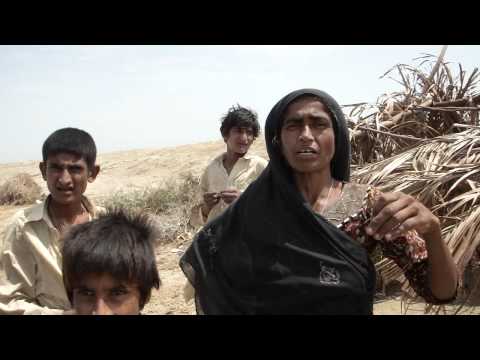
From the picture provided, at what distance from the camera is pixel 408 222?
1.49m

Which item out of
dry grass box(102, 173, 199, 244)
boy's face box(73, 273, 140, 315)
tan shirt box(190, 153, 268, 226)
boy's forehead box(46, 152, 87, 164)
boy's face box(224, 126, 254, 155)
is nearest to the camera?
boy's face box(73, 273, 140, 315)

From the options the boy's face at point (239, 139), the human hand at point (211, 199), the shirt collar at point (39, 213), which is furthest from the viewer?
the boy's face at point (239, 139)

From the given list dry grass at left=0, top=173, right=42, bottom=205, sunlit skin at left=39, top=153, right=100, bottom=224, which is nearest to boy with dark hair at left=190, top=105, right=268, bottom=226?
sunlit skin at left=39, top=153, right=100, bottom=224

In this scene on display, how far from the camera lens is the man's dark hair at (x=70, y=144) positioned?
2074 millimetres

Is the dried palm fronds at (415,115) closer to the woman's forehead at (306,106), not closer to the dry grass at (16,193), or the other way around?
the woman's forehead at (306,106)

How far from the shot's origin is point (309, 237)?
1710mm

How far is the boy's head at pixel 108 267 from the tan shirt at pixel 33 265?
0.82 ft

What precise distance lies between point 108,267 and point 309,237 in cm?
76

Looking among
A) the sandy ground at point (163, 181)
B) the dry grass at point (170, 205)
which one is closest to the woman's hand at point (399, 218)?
the sandy ground at point (163, 181)

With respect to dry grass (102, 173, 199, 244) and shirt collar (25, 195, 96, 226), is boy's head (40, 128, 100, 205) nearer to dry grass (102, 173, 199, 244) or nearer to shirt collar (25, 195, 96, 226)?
shirt collar (25, 195, 96, 226)

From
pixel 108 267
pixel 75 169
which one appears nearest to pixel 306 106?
pixel 108 267

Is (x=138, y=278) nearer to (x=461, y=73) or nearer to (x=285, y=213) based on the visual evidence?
(x=285, y=213)

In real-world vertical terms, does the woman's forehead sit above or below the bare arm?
above

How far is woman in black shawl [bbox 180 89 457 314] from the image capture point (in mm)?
1645
